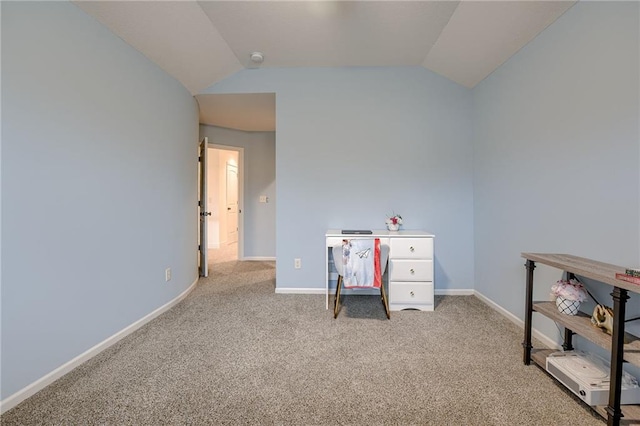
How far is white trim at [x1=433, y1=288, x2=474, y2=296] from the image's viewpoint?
113 inches

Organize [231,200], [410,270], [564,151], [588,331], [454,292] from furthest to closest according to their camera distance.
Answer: [231,200] → [454,292] → [410,270] → [564,151] → [588,331]

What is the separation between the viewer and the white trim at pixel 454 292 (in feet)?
9.42

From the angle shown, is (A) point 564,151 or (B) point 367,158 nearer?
(A) point 564,151

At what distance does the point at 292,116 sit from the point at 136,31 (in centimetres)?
149

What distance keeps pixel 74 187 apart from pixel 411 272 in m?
2.71

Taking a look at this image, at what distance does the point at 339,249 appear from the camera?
229 centimetres

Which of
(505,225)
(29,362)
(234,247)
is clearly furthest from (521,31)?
(234,247)

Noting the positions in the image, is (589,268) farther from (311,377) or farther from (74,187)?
(74,187)

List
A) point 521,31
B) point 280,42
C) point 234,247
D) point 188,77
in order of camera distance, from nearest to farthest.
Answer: point 521,31, point 280,42, point 188,77, point 234,247

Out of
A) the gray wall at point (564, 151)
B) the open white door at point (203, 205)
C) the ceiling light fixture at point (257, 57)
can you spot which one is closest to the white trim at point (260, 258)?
the open white door at point (203, 205)

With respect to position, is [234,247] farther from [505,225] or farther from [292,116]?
[505,225]

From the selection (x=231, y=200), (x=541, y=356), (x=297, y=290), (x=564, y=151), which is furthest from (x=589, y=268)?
(x=231, y=200)

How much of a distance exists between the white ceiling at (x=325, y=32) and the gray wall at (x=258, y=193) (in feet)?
5.49

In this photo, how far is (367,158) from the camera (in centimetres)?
292
